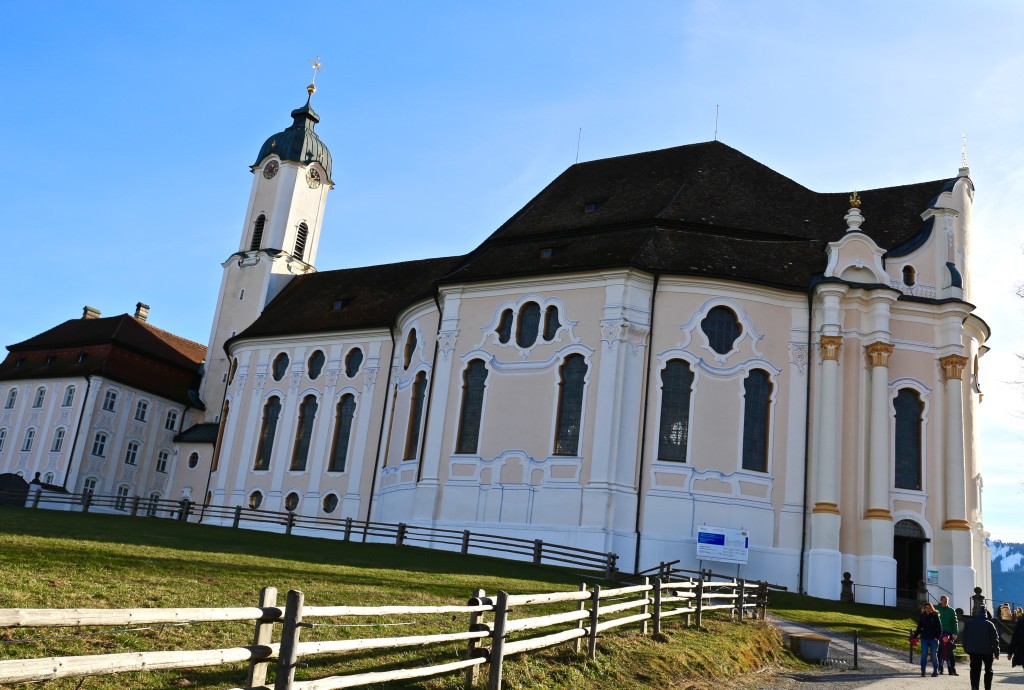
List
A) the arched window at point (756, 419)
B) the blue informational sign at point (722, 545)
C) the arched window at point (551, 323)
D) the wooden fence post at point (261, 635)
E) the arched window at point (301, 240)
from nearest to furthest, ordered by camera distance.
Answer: the wooden fence post at point (261, 635) → the blue informational sign at point (722, 545) → the arched window at point (756, 419) → the arched window at point (551, 323) → the arched window at point (301, 240)

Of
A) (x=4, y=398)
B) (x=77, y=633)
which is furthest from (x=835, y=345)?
(x=4, y=398)

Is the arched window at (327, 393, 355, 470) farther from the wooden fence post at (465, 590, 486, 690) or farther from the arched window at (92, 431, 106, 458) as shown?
A: the wooden fence post at (465, 590, 486, 690)

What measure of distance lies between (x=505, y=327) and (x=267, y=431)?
55.0 feet

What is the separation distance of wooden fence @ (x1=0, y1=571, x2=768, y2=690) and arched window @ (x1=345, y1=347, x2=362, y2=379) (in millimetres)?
29140

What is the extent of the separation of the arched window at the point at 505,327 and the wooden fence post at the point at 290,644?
27.5 meters

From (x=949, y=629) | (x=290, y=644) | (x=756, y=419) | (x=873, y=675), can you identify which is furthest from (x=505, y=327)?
(x=290, y=644)

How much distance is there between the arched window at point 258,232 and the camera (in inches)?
2293

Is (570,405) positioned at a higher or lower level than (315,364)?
lower

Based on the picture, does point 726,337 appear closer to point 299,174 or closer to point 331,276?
point 331,276

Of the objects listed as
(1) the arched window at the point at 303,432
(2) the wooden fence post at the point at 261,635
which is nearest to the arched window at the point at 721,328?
(1) the arched window at the point at 303,432

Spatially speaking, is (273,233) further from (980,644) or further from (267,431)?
(980,644)

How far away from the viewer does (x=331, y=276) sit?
54.5m

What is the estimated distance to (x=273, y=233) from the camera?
189 ft

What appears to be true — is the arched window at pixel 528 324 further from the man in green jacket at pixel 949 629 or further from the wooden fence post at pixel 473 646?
the wooden fence post at pixel 473 646
